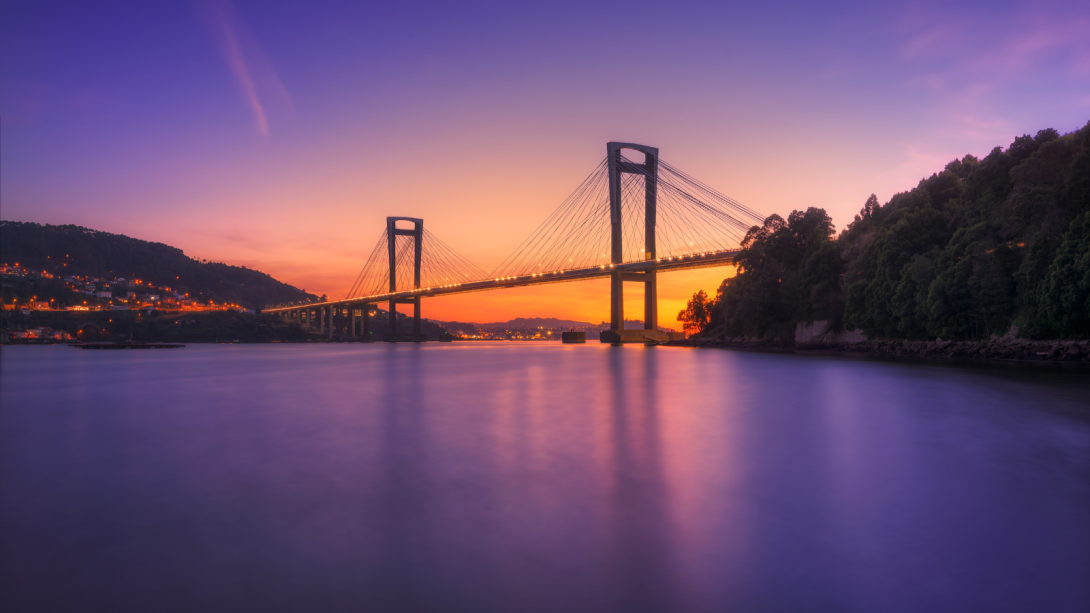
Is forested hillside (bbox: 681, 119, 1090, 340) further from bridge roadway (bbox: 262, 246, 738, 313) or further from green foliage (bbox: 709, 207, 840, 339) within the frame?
bridge roadway (bbox: 262, 246, 738, 313)

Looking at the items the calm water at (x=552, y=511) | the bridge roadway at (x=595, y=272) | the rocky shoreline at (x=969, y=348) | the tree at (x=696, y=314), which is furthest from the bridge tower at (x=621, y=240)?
the calm water at (x=552, y=511)

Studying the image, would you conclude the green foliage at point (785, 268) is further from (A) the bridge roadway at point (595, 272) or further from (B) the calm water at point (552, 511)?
(B) the calm water at point (552, 511)

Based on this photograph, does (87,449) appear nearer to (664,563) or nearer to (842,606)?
(664,563)

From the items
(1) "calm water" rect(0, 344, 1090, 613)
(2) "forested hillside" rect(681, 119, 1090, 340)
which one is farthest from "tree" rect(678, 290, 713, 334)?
(1) "calm water" rect(0, 344, 1090, 613)

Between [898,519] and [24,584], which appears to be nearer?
[24,584]

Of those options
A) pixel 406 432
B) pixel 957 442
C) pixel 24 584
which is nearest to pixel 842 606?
pixel 24 584

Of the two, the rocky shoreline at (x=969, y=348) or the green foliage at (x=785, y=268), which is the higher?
the green foliage at (x=785, y=268)
